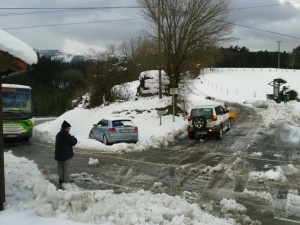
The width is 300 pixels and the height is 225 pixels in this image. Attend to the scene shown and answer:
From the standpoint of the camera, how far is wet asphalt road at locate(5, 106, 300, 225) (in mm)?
10648

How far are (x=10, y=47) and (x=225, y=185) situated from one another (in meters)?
7.45

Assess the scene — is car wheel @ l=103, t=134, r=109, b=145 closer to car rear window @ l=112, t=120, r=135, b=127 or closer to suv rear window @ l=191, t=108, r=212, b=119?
car rear window @ l=112, t=120, r=135, b=127

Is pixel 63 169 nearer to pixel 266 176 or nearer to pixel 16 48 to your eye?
pixel 16 48

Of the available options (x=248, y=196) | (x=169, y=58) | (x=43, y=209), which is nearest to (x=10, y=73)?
(x=43, y=209)

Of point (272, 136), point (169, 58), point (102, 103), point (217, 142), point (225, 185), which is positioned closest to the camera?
point (225, 185)

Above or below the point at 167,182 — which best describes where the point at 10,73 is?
above

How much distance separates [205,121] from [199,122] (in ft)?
1.07

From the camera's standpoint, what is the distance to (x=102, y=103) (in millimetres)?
37938

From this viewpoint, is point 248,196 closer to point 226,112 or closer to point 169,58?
point 226,112

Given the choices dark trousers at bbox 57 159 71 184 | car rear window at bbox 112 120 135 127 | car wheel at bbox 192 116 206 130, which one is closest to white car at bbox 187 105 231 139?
car wheel at bbox 192 116 206 130

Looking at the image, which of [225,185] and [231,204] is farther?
[225,185]

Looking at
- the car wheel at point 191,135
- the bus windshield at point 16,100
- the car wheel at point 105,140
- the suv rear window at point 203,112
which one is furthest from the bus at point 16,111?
the suv rear window at point 203,112

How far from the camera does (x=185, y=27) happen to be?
29.7 metres

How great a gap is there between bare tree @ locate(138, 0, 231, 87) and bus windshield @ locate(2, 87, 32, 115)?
12.3 metres
